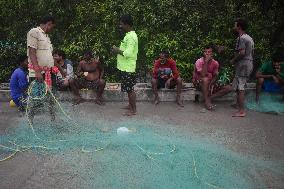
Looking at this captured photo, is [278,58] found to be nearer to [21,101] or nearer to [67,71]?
[67,71]

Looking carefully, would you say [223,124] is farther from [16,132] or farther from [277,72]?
[16,132]

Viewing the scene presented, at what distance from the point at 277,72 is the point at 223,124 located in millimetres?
2493

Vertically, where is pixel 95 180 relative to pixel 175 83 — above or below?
below

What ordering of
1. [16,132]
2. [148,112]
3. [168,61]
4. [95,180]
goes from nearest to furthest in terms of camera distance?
[95,180] < [16,132] < [148,112] < [168,61]

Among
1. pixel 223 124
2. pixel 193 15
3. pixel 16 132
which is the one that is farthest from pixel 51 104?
pixel 193 15

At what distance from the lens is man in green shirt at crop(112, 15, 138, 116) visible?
26.6ft

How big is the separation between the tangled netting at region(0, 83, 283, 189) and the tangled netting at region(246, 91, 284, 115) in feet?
8.34

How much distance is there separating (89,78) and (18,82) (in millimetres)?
1766

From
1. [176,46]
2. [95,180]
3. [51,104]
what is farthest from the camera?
[176,46]

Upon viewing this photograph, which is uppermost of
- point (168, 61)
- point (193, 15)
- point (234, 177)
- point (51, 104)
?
point (193, 15)

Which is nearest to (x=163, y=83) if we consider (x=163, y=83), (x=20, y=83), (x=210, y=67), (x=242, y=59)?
(x=163, y=83)

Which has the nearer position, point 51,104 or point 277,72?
point 51,104

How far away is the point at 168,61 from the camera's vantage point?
976cm

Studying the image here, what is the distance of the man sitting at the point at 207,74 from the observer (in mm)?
9414
